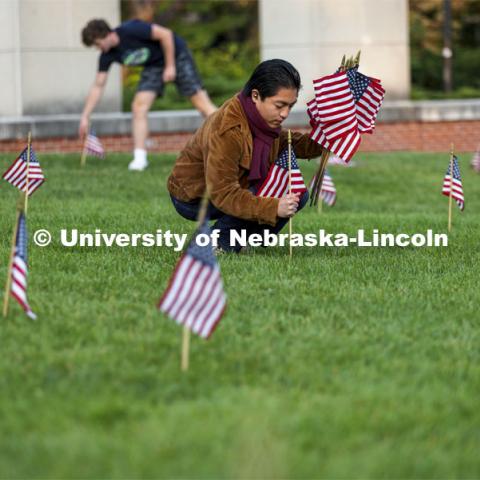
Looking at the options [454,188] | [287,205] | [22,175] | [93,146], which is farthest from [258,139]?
[93,146]

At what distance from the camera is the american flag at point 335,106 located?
816 cm

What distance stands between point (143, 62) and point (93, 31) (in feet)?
2.34

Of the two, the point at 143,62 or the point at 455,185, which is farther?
the point at 143,62

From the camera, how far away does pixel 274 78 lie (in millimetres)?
7473

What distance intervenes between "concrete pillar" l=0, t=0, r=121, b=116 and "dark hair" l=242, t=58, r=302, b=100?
10707 mm

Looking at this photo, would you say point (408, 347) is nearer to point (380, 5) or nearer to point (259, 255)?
point (259, 255)

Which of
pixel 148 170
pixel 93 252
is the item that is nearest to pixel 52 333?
pixel 93 252

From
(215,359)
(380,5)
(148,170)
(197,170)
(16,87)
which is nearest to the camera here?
(215,359)

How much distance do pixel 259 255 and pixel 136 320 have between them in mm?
2219

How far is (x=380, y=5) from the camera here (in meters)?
19.5

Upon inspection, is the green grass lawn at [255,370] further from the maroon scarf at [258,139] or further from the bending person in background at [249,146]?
the maroon scarf at [258,139]

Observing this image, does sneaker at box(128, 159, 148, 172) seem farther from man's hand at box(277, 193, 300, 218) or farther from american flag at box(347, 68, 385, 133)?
man's hand at box(277, 193, 300, 218)

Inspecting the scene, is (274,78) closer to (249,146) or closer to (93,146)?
(249,146)

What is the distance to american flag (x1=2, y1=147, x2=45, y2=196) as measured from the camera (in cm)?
903
